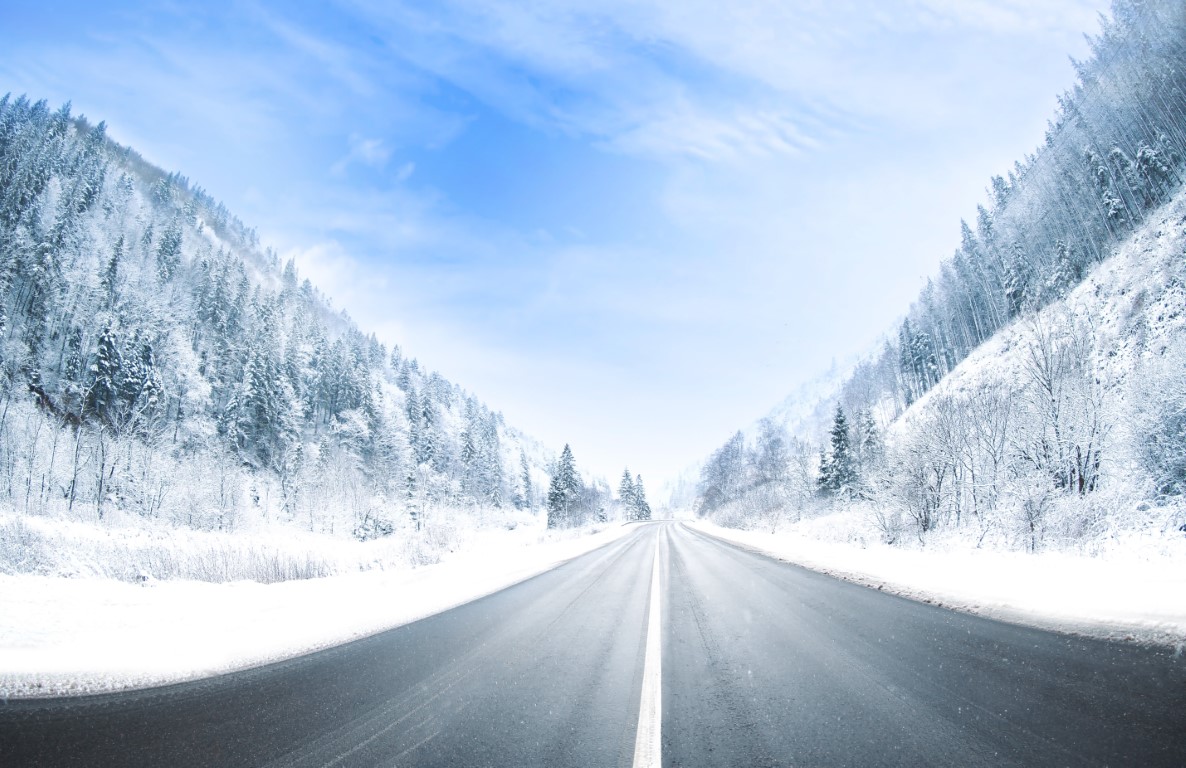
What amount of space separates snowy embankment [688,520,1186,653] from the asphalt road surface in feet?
1.78

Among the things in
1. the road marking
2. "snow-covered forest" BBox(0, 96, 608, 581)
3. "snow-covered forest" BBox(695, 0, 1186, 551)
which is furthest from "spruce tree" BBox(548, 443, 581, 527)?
the road marking

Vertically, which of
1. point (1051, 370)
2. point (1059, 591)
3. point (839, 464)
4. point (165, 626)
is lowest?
point (165, 626)

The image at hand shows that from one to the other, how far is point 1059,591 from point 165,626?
1244 centimetres

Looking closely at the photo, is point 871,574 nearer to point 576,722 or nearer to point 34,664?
point 576,722

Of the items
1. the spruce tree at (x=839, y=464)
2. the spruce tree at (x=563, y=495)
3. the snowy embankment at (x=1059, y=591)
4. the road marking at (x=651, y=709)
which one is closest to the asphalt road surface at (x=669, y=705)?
the road marking at (x=651, y=709)

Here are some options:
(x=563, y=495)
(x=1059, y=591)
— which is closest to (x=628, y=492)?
(x=563, y=495)

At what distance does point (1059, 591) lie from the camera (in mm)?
6543

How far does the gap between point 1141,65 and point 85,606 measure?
120 m

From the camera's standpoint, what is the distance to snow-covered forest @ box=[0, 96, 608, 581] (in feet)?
84.3

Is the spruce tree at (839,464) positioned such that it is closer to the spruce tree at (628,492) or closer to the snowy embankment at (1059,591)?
the snowy embankment at (1059,591)

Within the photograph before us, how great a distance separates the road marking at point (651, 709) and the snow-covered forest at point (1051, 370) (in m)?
14.0

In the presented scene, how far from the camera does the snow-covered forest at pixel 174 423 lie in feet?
84.3

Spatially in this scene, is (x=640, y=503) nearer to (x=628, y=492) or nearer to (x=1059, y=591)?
(x=628, y=492)

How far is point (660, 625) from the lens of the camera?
6.68m
